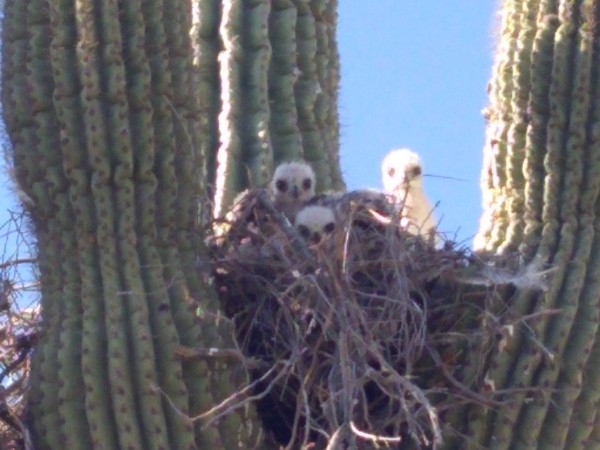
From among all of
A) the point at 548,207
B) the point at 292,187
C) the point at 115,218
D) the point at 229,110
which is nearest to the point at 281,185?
the point at 292,187

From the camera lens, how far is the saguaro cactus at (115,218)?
7805 mm

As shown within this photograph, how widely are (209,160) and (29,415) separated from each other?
2.69m

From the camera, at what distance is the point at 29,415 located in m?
7.93

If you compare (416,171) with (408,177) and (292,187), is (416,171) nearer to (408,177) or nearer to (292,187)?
(408,177)

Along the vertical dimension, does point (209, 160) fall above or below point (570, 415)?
above

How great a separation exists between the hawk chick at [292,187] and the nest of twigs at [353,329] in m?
0.93

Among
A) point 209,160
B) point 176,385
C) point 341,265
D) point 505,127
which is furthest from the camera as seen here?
point 209,160

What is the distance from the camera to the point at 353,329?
8109mm

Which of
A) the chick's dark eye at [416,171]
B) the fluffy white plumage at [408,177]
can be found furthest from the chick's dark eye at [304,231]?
the chick's dark eye at [416,171]

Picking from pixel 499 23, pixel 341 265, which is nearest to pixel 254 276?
pixel 341 265

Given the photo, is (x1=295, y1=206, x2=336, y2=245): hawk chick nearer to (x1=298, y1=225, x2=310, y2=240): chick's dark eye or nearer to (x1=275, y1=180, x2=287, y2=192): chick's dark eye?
(x1=298, y1=225, x2=310, y2=240): chick's dark eye

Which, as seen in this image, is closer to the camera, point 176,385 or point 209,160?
point 176,385

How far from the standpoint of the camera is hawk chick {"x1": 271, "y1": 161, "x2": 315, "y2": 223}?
32.7 feet

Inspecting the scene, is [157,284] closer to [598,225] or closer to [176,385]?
[176,385]
